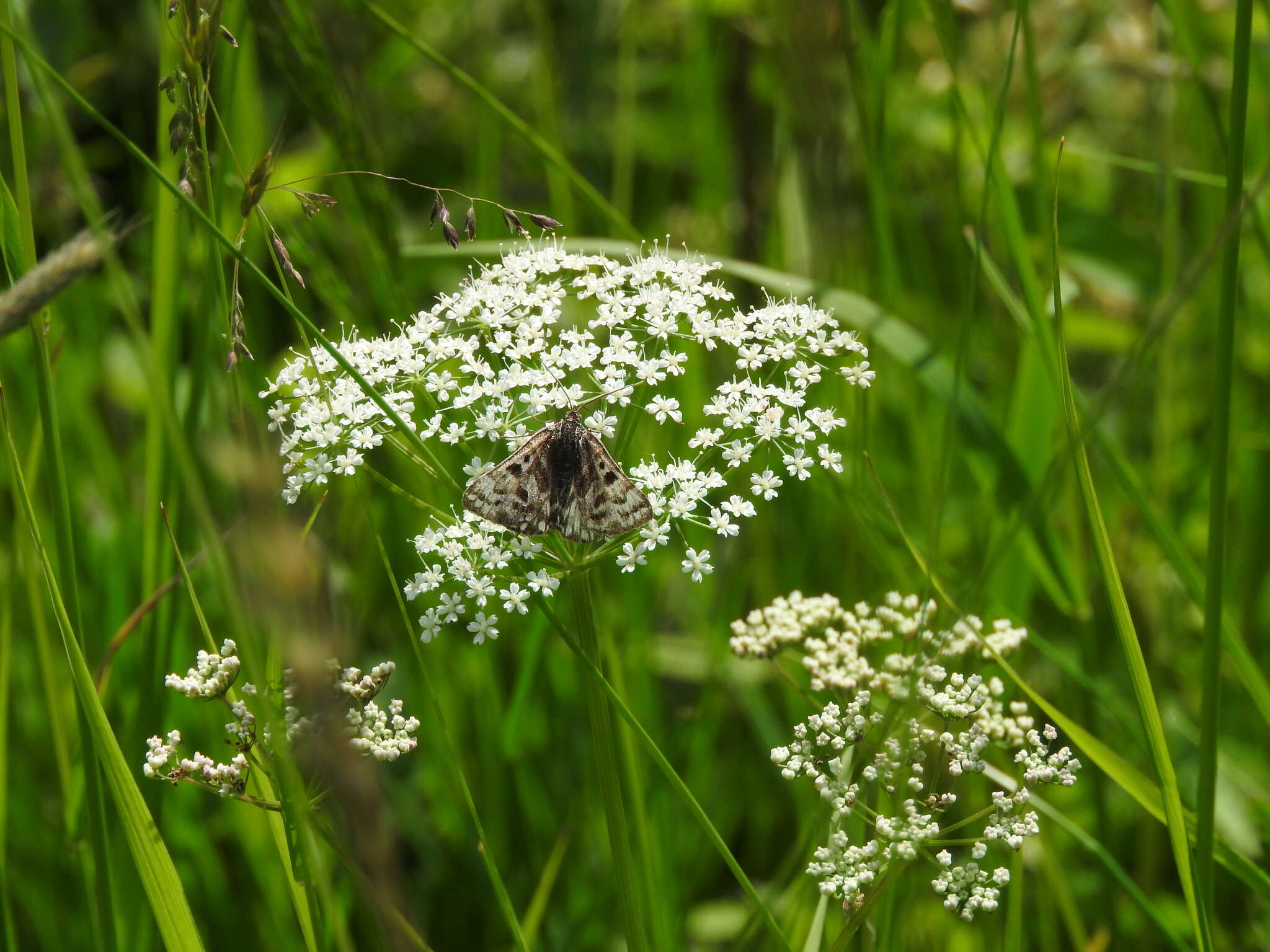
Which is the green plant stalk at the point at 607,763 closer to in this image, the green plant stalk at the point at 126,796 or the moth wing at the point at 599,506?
the moth wing at the point at 599,506

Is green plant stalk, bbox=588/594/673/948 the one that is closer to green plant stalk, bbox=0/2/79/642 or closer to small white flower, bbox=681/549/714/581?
small white flower, bbox=681/549/714/581

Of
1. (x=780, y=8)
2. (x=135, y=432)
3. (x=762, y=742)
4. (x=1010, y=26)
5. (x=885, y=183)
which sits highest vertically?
(x=1010, y=26)

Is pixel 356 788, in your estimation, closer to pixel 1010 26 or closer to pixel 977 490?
pixel 977 490

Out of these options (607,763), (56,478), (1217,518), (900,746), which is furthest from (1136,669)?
(56,478)

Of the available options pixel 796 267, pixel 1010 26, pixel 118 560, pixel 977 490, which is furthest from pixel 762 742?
pixel 1010 26

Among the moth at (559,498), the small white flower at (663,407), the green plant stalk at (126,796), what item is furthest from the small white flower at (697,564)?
the green plant stalk at (126,796)

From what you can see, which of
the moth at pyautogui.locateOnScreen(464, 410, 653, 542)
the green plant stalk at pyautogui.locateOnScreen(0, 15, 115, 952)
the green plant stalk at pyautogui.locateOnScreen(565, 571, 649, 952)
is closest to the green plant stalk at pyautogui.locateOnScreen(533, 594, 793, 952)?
the green plant stalk at pyautogui.locateOnScreen(565, 571, 649, 952)
